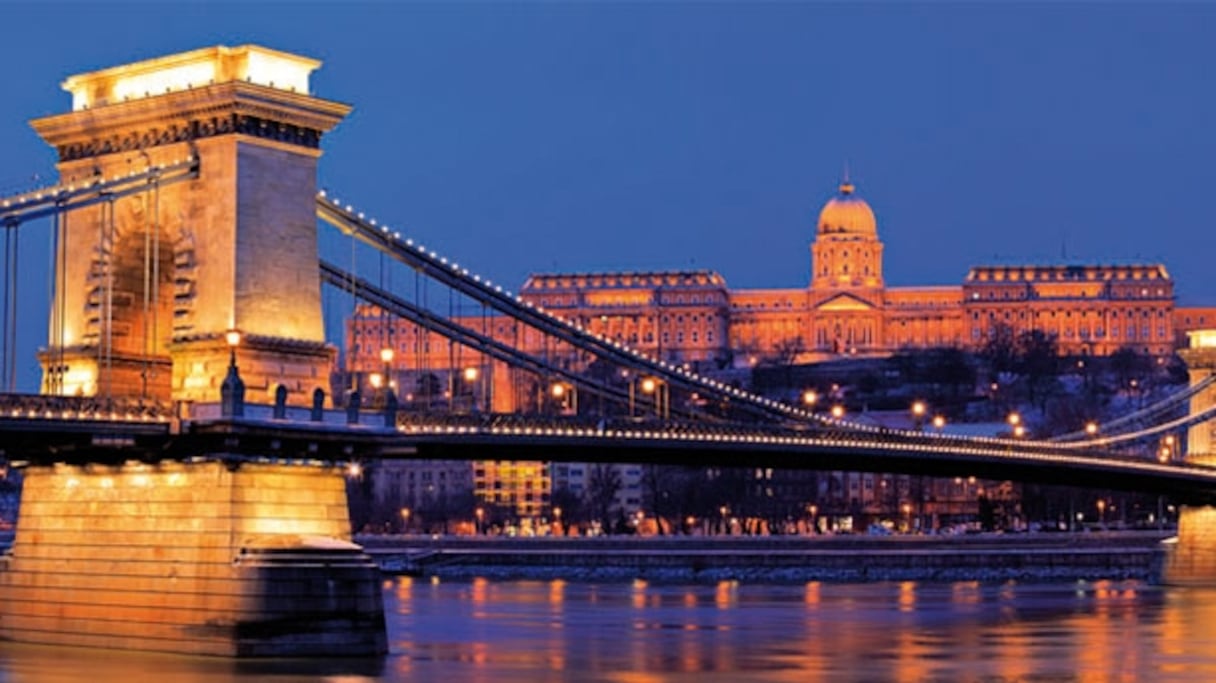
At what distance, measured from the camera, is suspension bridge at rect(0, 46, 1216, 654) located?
44188mm

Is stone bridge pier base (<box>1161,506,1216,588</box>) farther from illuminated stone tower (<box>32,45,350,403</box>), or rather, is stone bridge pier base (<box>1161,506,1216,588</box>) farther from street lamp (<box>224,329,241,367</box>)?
street lamp (<box>224,329,241,367</box>)

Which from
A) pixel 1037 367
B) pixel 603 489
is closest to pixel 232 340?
pixel 603 489

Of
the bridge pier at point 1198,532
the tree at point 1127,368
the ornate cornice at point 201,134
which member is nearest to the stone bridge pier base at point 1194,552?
the bridge pier at point 1198,532

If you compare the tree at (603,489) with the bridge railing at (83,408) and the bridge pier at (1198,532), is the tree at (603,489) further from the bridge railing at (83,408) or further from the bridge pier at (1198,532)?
the bridge railing at (83,408)

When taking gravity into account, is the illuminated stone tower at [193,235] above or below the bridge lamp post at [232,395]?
above

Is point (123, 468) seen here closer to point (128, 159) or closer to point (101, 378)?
point (101, 378)

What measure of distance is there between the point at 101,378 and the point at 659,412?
730 inches

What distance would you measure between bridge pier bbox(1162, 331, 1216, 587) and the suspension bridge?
31246mm

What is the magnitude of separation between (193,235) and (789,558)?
50.8 meters

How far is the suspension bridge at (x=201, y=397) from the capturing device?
145 ft

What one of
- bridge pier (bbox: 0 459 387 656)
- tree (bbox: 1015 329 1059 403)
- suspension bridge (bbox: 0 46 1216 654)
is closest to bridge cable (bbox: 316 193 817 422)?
suspension bridge (bbox: 0 46 1216 654)

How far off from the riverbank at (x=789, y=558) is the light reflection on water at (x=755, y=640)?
32.9ft

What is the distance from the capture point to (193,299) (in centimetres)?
4738

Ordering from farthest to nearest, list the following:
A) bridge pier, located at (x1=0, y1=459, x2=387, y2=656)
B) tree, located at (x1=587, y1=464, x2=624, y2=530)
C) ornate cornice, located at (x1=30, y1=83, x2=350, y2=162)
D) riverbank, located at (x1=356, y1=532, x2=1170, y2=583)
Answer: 1. tree, located at (x1=587, y1=464, x2=624, y2=530)
2. riverbank, located at (x1=356, y1=532, x2=1170, y2=583)
3. ornate cornice, located at (x1=30, y1=83, x2=350, y2=162)
4. bridge pier, located at (x1=0, y1=459, x2=387, y2=656)
